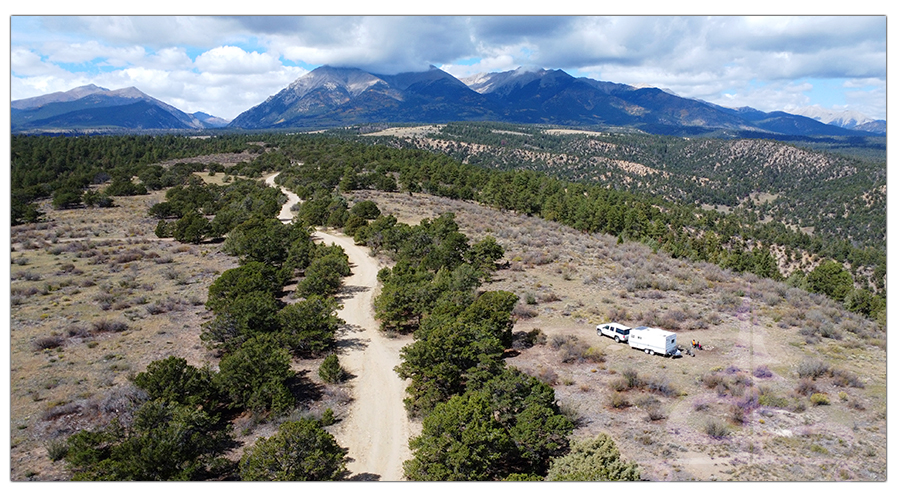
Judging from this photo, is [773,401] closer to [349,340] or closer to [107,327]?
[349,340]

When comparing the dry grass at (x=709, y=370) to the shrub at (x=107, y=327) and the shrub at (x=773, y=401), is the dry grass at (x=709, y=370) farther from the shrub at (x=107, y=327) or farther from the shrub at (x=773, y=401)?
the shrub at (x=107, y=327)

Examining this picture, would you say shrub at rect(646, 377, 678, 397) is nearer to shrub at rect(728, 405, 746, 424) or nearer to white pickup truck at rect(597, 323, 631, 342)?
shrub at rect(728, 405, 746, 424)

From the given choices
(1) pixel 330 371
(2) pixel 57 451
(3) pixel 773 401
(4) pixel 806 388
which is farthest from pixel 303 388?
(4) pixel 806 388

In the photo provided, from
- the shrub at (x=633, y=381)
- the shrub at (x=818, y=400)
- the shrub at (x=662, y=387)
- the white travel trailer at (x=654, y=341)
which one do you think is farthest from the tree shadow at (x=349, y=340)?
the shrub at (x=818, y=400)

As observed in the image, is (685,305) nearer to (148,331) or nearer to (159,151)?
(148,331)

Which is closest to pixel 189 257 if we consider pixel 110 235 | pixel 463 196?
pixel 110 235

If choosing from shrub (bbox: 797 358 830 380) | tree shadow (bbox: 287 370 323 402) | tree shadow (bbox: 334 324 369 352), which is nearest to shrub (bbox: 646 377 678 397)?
shrub (bbox: 797 358 830 380)

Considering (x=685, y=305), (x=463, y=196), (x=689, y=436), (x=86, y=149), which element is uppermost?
(x=86, y=149)
